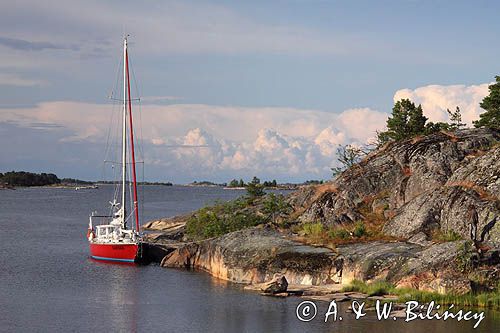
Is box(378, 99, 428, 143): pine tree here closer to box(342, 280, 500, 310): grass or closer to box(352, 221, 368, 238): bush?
box(352, 221, 368, 238): bush

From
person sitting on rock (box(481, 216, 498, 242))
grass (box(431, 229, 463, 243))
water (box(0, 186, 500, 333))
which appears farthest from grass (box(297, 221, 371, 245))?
person sitting on rock (box(481, 216, 498, 242))

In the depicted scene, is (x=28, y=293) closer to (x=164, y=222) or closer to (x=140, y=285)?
(x=140, y=285)

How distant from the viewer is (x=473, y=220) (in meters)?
52.0

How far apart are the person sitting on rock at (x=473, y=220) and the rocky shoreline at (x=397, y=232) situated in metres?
0.20

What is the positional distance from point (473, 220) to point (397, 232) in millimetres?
6158

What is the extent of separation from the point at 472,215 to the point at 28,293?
1254 inches

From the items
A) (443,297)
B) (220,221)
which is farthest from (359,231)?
(220,221)

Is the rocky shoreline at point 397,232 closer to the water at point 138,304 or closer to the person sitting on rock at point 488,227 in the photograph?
the person sitting on rock at point 488,227

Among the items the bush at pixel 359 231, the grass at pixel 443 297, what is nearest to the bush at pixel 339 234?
the bush at pixel 359 231

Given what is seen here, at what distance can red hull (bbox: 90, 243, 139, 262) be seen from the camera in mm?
70562

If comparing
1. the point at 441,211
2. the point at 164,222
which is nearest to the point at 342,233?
the point at 441,211

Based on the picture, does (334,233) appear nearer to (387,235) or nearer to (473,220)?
(387,235)

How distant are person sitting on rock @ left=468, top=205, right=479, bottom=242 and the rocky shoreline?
0.20 metres

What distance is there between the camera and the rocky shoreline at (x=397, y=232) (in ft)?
157
